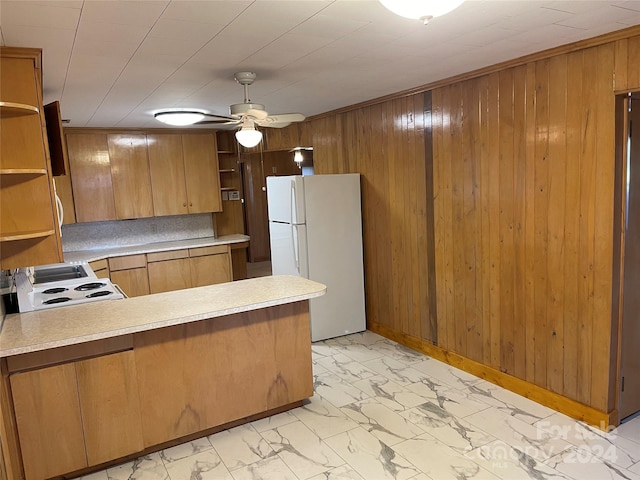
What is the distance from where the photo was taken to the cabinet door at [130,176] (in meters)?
5.45

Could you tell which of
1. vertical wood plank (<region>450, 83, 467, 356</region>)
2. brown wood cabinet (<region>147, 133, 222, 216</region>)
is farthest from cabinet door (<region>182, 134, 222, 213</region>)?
vertical wood plank (<region>450, 83, 467, 356</region>)

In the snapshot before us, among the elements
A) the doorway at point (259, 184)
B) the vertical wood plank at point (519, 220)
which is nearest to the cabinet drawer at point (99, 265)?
the doorway at point (259, 184)

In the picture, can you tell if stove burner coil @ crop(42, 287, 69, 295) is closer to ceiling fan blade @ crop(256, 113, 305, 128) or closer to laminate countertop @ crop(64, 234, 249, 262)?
laminate countertop @ crop(64, 234, 249, 262)

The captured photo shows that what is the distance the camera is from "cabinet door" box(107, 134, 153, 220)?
17.9 ft

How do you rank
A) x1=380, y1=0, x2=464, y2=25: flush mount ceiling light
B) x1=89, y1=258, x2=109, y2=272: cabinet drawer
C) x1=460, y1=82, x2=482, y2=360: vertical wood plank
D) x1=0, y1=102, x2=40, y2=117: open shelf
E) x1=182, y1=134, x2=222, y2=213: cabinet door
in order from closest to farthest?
x1=380, y1=0, x2=464, y2=25: flush mount ceiling light < x1=0, y1=102, x2=40, y2=117: open shelf < x1=460, y1=82, x2=482, y2=360: vertical wood plank < x1=89, y1=258, x2=109, y2=272: cabinet drawer < x1=182, y1=134, x2=222, y2=213: cabinet door

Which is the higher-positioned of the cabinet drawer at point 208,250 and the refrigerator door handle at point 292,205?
the refrigerator door handle at point 292,205

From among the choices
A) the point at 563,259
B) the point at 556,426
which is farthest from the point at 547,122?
the point at 556,426

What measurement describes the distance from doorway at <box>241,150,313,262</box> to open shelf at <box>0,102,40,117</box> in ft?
20.6

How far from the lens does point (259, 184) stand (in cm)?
877

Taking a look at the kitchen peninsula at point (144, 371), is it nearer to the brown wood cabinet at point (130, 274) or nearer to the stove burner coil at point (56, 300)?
the stove burner coil at point (56, 300)

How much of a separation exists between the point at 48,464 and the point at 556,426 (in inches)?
117

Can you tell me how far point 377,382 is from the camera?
3619 mm

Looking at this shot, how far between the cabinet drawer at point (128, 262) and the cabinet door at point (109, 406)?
2.91 meters

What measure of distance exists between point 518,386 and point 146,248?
431cm
